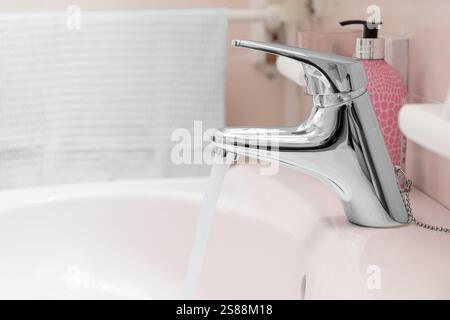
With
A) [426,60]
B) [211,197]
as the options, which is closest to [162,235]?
[211,197]

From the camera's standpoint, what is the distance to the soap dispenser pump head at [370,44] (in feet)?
2.41

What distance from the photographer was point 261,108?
1273 millimetres

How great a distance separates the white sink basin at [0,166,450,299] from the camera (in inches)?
30.0

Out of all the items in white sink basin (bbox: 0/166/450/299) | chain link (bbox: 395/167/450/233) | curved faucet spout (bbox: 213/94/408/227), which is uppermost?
curved faucet spout (bbox: 213/94/408/227)

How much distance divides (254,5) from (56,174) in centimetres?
43

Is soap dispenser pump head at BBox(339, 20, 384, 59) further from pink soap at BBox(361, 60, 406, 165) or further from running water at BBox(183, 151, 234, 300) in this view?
running water at BBox(183, 151, 234, 300)

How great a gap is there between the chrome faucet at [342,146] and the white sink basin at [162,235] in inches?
1.5

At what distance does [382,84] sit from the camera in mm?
739

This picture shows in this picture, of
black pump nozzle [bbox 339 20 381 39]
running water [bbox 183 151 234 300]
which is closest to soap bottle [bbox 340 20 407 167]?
black pump nozzle [bbox 339 20 381 39]

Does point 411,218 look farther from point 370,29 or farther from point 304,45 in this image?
point 304,45

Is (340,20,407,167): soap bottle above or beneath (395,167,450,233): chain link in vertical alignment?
above

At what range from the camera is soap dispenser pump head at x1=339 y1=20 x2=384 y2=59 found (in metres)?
0.73

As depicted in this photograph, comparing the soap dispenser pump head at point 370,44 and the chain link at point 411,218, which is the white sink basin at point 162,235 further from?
the soap dispenser pump head at point 370,44

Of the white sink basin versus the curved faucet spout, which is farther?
the white sink basin
